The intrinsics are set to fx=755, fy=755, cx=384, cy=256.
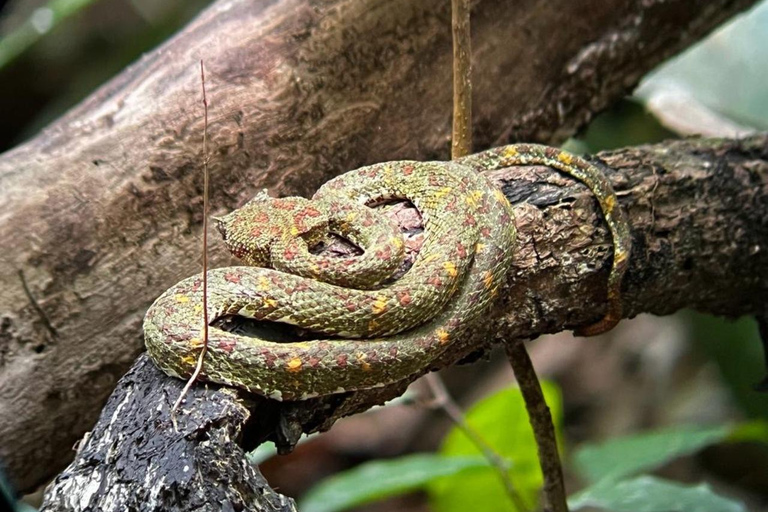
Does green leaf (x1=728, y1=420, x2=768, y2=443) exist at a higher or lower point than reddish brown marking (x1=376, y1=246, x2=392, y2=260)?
lower

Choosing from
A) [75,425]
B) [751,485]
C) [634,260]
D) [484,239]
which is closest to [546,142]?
[634,260]

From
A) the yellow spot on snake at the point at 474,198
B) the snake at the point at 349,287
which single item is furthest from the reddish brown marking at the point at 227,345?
the yellow spot on snake at the point at 474,198

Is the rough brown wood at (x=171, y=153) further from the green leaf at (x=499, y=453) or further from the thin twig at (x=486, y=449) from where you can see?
the green leaf at (x=499, y=453)

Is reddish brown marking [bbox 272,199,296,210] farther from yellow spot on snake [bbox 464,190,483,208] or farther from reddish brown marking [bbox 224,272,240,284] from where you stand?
yellow spot on snake [bbox 464,190,483,208]

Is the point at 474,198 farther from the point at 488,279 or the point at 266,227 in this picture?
the point at 266,227

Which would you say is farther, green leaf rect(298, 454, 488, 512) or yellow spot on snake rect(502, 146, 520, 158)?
green leaf rect(298, 454, 488, 512)

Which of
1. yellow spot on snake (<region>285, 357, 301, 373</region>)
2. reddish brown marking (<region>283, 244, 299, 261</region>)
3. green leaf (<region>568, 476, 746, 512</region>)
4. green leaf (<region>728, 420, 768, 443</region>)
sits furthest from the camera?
green leaf (<region>728, 420, 768, 443</region>)

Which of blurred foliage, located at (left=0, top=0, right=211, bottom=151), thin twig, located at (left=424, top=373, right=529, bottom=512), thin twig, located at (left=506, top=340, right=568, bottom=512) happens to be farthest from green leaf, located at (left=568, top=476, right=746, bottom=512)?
blurred foliage, located at (left=0, top=0, right=211, bottom=151)
